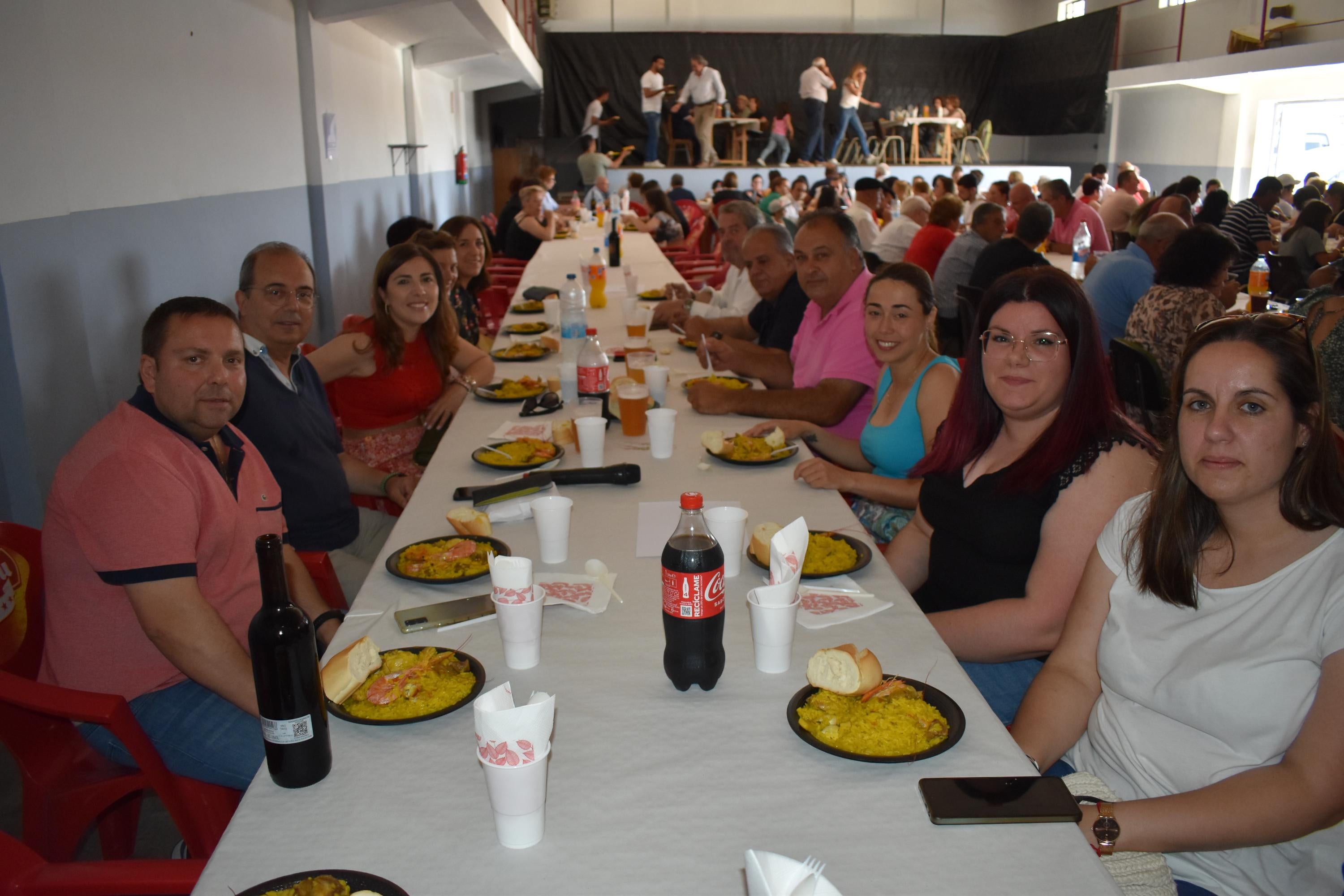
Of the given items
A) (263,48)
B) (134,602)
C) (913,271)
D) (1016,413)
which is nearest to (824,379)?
(913,271)

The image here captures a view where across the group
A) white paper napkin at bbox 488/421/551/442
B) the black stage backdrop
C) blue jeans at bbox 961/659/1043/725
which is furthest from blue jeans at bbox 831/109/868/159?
blue jeans at bbox 961/659/1043/725

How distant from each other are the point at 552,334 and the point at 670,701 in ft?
10.5

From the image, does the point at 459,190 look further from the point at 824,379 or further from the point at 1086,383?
the point at 1086,383

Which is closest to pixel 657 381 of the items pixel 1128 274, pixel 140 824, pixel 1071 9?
pixel 140 824

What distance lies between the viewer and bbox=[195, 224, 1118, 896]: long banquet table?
101 cm

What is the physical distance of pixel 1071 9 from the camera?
18.4 m

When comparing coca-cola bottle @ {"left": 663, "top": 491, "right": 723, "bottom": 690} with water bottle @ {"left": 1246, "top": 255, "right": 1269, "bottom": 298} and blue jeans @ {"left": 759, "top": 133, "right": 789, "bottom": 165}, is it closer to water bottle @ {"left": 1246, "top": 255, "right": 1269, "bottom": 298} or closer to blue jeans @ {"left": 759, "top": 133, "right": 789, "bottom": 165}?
water bottle @ {"left": 1246, "top": 255, "right": 1269, "bottom": 298}

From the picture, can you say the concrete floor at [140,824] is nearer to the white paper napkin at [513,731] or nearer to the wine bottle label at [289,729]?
the wine bottle label at [289,729]

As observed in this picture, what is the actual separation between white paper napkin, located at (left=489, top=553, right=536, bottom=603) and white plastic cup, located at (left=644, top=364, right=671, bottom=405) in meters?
1.57

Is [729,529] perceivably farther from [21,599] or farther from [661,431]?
[21,599]

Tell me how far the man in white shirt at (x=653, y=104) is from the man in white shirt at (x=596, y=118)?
2.27 feet

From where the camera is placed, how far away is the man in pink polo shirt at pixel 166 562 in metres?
1.63

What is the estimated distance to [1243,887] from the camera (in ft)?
4.43

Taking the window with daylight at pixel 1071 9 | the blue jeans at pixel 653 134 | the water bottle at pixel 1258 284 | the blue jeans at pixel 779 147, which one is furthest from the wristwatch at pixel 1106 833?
the window with daylight at pixel 1071 9
